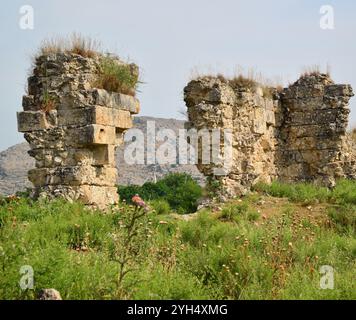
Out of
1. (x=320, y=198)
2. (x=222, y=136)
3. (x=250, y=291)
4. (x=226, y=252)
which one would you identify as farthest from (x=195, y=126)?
(x=250, y=291)

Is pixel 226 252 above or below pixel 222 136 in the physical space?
below

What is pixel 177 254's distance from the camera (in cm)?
779

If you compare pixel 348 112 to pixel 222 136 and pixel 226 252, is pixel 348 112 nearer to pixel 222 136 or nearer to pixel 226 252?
pixel 222 136

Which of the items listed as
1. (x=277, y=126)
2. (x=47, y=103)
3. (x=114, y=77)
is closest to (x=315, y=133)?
(x=277, y=126)

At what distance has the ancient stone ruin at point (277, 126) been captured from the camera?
45.3ft

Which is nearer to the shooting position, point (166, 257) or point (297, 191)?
point (166, 257)

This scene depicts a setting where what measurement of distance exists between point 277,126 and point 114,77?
6264 millimetres

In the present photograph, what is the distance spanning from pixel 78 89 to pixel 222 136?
3941 mm

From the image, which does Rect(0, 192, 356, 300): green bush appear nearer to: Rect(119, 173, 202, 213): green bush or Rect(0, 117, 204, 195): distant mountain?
Rect(119, 173, 202, 213): green bush

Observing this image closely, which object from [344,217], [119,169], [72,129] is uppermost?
[72,129]

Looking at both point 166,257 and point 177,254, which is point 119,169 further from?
point 166,257

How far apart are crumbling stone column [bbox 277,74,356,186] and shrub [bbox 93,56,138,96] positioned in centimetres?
599

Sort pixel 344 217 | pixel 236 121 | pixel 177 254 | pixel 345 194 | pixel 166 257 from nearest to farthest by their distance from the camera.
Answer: pixel 166 257, pixel 177 254, pixel 344 217, pixel 345 194, pixel 236 121
